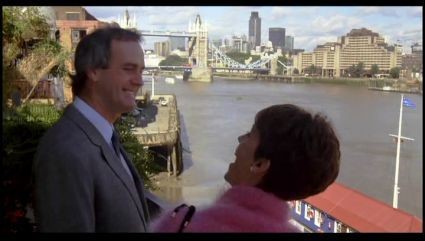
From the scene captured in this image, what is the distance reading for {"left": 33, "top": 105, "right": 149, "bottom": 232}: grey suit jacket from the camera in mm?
595

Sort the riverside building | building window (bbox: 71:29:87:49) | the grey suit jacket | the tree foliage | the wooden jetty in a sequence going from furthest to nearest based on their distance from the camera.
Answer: the riverside building
the wooden jetty
the tree foliage
building window (bbox: 71:29:87:49)
the grey suit jacket

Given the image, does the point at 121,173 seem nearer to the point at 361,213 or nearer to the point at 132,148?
the point at 132,148

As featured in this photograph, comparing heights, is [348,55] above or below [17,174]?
above

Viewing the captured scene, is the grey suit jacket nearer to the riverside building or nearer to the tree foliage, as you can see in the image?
the tree foliage

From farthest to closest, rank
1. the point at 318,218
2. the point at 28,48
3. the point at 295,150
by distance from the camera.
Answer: the point at 318,218
the point at 28,48
the point at 295,150

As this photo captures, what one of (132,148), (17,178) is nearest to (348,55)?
(132,148)

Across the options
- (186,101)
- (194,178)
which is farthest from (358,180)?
(186,101)

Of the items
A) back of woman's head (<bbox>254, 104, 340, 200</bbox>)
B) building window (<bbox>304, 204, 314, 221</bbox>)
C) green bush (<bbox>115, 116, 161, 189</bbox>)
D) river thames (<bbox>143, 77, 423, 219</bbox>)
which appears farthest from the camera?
river thames (<bbox>143, 77, 423, 219</bbox>)

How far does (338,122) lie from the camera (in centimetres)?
906

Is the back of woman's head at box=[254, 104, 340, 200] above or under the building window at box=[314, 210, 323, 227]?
above

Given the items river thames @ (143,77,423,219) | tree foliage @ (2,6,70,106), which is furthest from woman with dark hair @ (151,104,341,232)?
river thames @ (143,77,423,219)

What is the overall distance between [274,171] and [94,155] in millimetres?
249

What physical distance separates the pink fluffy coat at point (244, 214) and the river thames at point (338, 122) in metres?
4.44

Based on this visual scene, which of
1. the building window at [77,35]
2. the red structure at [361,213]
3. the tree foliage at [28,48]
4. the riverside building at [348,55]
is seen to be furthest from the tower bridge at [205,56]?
the tree foliage at [28,48]
